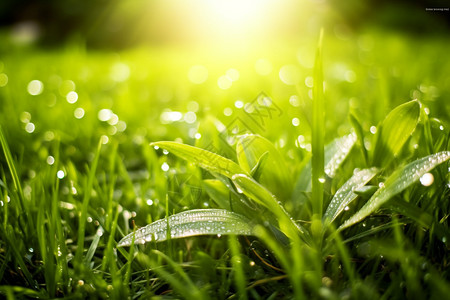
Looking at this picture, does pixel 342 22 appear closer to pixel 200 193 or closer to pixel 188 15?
pixel 188 15

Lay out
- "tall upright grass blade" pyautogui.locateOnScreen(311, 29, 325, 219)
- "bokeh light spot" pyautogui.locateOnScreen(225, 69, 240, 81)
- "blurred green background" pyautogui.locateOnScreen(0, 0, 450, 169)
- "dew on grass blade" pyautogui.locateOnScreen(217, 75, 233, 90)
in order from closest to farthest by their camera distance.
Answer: "tall upright grass blade" pyautogui.locateOnScreen(311, 29, 325, 219) → "blurred green background" pyautogui.locateOnScreen(0, 0, 450, 169) → "dew on grass blade" pyautogui.locateOnScreen(217, 75, 233, 90) → "bokeh light spot" pyautogui.locateOnScreen(225, 69, 240, 81)

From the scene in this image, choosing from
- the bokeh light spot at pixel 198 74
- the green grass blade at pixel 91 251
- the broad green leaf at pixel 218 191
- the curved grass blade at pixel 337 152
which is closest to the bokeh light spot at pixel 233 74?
the bokeh light spot at pixel 198 74

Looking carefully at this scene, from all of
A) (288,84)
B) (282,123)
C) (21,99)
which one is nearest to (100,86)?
(21,99)

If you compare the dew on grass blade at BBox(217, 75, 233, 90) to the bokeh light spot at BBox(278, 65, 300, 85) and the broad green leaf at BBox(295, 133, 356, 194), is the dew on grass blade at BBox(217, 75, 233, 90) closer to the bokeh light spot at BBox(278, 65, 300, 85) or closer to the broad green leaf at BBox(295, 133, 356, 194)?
the bokeh light spot at BBox(278, 65, 300, 85)

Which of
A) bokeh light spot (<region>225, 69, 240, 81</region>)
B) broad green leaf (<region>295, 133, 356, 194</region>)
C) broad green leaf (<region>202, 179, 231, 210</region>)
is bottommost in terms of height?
broad green leaf (<region>202, 179, 231, 210</region>)

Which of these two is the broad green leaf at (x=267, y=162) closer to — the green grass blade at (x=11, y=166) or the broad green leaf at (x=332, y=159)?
the broad green leaf at (x=332, y=159)

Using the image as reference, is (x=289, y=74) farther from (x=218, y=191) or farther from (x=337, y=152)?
(x=218, y=191)

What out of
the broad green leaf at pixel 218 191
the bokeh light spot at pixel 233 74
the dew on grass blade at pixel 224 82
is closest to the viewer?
the broad green leaf at pixel 218 191

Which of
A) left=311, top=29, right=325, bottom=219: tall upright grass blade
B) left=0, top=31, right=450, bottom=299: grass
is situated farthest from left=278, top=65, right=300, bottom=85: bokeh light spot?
left=311, top=29, right=325, bottom=219: tall upright grass blade
